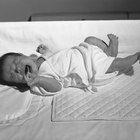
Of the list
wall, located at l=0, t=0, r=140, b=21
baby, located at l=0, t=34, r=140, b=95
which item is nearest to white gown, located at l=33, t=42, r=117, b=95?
baby, located at l=0, t=34, r=140, b=95

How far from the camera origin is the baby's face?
943mm

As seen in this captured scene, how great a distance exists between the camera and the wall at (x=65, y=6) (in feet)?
4.12

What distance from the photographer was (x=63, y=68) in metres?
0.98

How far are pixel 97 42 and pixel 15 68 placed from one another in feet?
1.08

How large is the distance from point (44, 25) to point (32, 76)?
236 mm

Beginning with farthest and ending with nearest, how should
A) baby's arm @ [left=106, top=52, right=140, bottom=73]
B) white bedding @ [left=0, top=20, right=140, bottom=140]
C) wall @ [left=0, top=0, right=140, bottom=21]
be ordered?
wall @ [left=0, top=0, right=140, bottom=21] → baby's arm @ [left=106, top=52, right=140, bottom=73] → white bedding @ [left=0, top=20, right=140, bottom=140]

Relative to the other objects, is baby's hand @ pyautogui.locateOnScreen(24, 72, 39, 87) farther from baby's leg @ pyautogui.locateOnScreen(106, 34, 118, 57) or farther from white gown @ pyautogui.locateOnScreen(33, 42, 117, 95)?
baby's leg @ pyautogui.locateOnScreen(106, 34, 118, 57)

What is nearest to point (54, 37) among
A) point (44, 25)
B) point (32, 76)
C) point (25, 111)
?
point (44, 25)

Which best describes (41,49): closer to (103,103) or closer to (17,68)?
(17,68)

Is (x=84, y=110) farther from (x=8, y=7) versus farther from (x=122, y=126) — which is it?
(x=8, y=7)

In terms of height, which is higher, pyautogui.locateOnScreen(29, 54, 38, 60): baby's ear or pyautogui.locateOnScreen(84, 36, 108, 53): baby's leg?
pyautogui.locateOnScreen(84, 36, 108, 53): baby's leg

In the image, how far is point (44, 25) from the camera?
1.08 metres

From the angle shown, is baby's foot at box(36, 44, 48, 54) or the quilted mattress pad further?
baby's foot at box(36, 44, 48, 54)

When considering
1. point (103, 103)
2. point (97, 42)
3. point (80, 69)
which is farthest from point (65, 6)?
point (103, 103)
